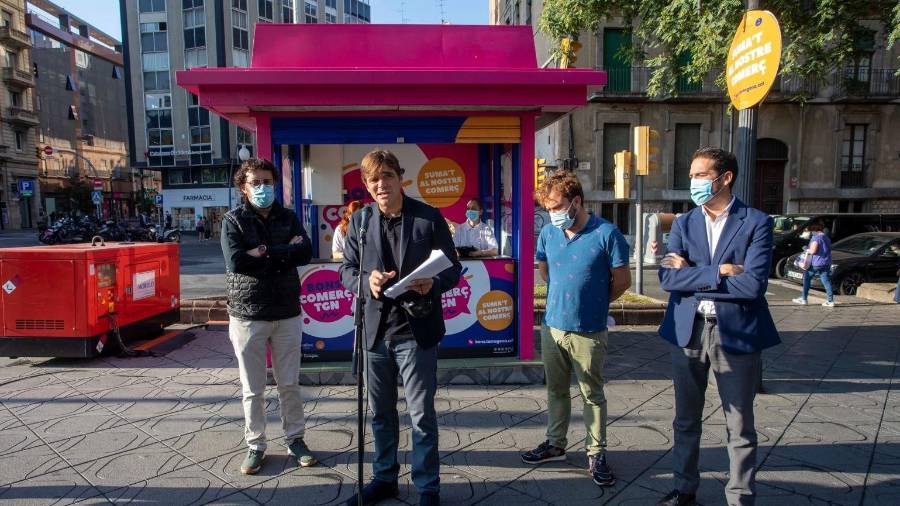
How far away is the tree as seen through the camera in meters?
8.19

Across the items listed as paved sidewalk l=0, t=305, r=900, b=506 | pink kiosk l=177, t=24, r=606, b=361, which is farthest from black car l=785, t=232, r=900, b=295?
pink kiosk l=177, t=24, r=606, b=361

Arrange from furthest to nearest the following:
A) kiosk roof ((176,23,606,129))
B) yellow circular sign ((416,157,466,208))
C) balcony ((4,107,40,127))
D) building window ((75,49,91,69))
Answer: building window ((75,49,91,69)) < balcony ((4,107,40,127)) < yellow circular sign ((416,157,466,208)) < kiosk roof ((176,23,606,129))

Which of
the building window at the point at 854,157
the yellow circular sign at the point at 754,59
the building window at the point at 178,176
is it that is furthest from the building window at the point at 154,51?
the yellow circular sign at the point at 754,59

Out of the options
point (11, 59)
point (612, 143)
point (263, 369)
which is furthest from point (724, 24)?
point (11, 59)

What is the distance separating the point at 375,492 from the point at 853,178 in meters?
27.5

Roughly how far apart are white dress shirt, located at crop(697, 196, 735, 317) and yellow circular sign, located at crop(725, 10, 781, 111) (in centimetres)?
209

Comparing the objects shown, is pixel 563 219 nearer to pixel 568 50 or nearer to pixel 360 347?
pixel 360 347

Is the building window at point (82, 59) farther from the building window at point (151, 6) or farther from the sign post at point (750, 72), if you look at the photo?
the sign post at point (750, 72)

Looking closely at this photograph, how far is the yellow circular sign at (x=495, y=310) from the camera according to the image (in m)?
5.44

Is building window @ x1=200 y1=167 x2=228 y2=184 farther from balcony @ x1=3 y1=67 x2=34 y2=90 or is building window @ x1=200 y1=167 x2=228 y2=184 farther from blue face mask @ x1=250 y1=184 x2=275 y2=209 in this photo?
blue face mask @ x1=250 y1=184 x2=275 y2=209

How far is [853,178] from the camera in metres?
23.4

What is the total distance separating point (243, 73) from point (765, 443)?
200 inches

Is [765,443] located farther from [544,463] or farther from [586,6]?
[586,6]

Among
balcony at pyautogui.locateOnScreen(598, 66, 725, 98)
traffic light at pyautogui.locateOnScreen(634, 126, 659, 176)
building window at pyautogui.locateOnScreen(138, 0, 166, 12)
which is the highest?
building window at pyautogui.locateOnScreen(138, 0, 166, 12)
